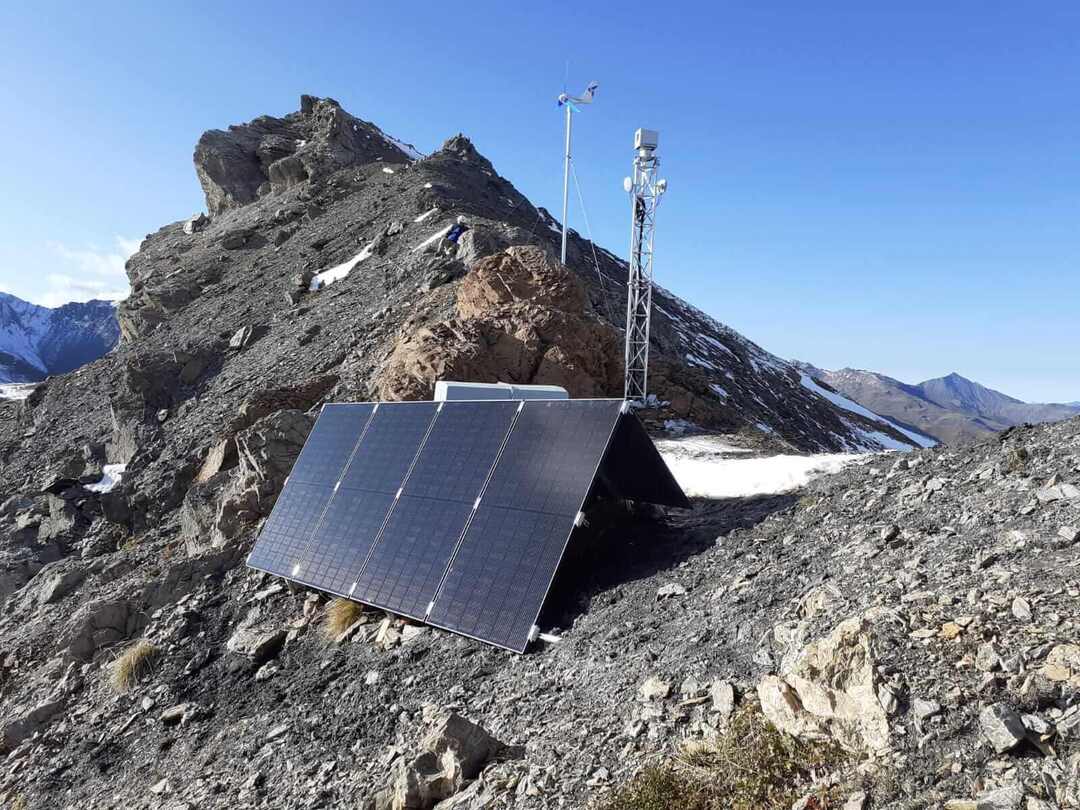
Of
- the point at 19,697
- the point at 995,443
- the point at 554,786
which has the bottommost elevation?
the point at 19,697

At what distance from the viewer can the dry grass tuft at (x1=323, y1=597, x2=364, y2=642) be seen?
10797mm

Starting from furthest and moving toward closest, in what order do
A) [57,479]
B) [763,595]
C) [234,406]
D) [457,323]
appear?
[57,479], [234,406], [457,323], [763,595]

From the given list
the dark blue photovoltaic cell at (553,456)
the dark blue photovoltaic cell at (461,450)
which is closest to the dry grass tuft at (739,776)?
the dark blue photovoltaic cell at (553,456)

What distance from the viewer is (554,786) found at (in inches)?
230

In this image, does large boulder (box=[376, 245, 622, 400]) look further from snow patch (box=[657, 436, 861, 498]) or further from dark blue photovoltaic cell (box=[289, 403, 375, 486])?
snow patch (box=[657, 436, 861, 498])

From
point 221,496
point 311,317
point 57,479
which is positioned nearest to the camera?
point 221,496

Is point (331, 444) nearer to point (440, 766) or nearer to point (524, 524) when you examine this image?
point (524, 524)

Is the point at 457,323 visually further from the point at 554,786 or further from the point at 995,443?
the point at 554,786

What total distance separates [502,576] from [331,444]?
21.7 ft

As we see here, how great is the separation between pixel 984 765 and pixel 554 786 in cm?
326

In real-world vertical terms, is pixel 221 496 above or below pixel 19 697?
above

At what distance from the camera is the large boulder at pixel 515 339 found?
1836 cm

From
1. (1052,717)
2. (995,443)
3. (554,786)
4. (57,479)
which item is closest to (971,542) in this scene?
(1052,717)

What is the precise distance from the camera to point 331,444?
14.3m
